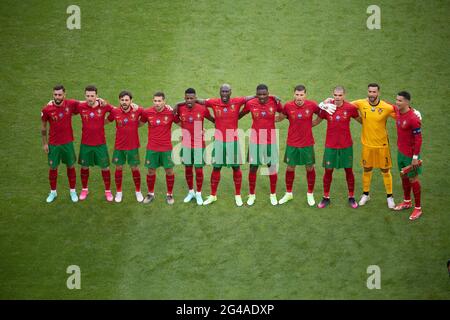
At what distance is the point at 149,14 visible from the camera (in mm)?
19219

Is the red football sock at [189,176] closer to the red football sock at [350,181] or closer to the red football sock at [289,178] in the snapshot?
the red football sock at [289,178]

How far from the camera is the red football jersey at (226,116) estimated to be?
46.1 ft

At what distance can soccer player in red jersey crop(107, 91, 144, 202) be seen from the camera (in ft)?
46.3

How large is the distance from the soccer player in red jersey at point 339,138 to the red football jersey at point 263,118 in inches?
30.8

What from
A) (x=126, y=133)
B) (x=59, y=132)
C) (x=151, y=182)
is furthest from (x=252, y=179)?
(x=59, y=132)

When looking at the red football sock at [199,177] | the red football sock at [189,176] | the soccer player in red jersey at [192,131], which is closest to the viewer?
the soccer player in red jersey at [192,131]

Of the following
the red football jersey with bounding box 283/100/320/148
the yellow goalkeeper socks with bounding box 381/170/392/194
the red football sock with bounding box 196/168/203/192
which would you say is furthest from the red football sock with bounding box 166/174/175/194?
the yellow goalkeeper socks with bounding box 381/170/392/194

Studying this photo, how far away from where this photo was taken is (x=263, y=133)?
14148 mm

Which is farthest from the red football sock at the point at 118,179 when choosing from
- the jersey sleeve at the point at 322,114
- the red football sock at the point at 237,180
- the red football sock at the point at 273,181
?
the jersey sleeve at the point at 322,114

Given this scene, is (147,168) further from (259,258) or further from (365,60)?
(365,60)

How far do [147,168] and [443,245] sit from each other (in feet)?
18.9

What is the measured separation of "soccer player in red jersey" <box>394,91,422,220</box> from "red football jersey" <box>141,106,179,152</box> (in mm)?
3892

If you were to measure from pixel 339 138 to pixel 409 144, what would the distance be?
1.19 meters

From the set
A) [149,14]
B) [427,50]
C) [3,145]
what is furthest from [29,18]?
[427,50]
